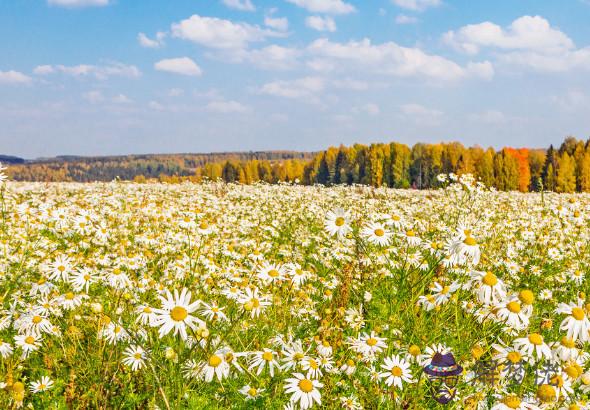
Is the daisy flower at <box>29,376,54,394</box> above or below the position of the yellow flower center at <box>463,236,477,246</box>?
below

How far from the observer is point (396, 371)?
9.85 feet

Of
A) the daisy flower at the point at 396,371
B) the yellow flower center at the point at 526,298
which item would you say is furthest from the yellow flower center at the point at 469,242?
the daisy flower at the point at 396,371

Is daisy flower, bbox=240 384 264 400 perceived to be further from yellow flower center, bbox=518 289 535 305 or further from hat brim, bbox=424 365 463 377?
yellow flower center, bbox=518 289 535 305

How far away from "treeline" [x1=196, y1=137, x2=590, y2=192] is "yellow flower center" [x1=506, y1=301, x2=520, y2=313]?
32361 millimetres

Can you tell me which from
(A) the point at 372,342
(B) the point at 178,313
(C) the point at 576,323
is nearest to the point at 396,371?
(A) the point at 372,342

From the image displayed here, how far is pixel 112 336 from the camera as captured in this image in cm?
322

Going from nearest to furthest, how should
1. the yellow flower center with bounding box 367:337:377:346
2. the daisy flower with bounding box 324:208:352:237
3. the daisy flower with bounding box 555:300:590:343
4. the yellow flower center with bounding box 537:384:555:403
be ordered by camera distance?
the yellow flower center with bounding box 537:384:555:403
the daisy flower with bounding box 555:300:590:343
the yellow flower center with bounding box 367:337:377:346
the daisy flower with bounding box 324:208:352:237

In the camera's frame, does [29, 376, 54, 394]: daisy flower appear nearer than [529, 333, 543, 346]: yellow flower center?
No

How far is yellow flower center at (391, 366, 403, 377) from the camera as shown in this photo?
2979 millimetres

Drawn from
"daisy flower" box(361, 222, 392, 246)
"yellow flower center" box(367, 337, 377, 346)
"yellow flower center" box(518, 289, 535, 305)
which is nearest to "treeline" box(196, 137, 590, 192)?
"daisy flower" box(361, 222, 392, 246)

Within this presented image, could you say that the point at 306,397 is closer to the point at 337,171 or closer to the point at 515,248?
the point at 515,248

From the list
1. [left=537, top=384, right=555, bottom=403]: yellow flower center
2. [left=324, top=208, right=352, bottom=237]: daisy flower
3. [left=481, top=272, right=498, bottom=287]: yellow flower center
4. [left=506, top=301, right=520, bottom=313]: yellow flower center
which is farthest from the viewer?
[left=324, top=208, right=352, bottom=237]: daisy flower

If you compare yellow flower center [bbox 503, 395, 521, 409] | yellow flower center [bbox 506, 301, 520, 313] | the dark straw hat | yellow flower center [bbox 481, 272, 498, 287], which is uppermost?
yellow flower center [bbox 481, 272, 498, 287]

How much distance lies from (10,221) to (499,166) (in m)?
61.0
